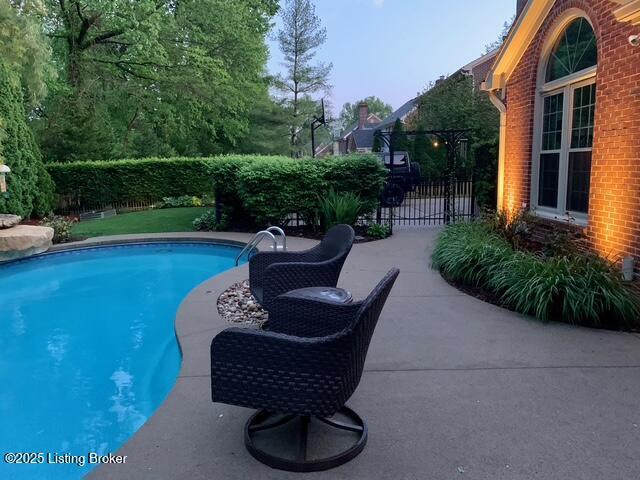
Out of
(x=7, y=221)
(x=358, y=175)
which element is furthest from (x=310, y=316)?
(x=7, y=221)

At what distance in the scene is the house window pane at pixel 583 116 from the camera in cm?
575

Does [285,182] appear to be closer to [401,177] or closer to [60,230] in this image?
[60,230]

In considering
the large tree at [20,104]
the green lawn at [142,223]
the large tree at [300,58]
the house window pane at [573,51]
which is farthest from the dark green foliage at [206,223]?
the large tree at [300,58]

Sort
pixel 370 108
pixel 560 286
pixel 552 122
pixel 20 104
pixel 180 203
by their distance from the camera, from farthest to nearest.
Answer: pixel 370 108, pixel 180 203, pixel 20 104, pixel 552 122, pixel 560 286

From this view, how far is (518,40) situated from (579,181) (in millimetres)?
2483

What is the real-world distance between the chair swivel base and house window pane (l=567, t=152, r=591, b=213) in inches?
187

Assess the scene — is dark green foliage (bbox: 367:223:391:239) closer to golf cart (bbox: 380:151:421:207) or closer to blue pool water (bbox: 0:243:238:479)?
blue pool water (bbox: 0:243:238:479)

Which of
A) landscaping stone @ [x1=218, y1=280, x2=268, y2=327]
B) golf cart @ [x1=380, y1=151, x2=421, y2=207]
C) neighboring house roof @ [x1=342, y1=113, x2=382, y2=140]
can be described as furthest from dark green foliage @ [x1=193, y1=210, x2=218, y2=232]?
neighboring house roof @ [x1=342, y1=113, x2=382, y2=140]

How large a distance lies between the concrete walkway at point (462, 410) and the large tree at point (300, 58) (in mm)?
24771

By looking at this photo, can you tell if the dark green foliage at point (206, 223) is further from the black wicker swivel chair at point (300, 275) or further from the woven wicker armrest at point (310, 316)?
the woven wicker armrest at point (310, 316)

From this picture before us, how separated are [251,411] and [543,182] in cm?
584

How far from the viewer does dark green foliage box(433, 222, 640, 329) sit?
4297 mm

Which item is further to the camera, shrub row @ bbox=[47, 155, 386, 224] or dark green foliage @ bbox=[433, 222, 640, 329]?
shrub row @ bbox=[47, 155, 386, 224]

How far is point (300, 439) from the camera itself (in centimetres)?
245
